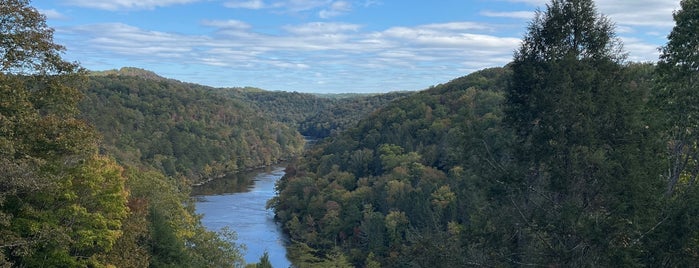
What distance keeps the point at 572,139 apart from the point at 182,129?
401ft

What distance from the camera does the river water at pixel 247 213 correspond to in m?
53.7

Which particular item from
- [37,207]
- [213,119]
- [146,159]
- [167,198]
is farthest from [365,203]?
[213,119]

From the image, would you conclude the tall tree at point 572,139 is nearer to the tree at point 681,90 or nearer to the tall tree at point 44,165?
the tree at point 681,90

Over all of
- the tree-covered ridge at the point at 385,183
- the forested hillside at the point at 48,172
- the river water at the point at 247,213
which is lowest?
the river water at the point at 247,213

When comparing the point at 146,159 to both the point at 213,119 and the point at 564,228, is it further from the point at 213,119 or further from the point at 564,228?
the point at 564,228

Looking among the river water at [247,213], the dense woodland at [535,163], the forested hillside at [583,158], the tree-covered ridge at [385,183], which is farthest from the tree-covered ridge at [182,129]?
the forested hillside at [583,158]

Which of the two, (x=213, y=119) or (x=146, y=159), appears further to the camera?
(x=213, y=119)

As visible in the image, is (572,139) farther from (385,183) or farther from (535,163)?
(385,183)

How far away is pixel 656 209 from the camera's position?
11.2 m

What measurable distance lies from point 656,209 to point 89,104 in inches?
4100

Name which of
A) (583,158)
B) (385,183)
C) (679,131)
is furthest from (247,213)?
(583,158)

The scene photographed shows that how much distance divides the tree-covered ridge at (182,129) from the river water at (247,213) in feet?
41.5

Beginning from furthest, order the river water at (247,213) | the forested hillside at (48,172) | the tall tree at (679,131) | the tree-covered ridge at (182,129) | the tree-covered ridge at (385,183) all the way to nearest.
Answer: the tree-covered ridge at (182,129) → the river water at (247,213) → the tree-covered ridge at (385,183) → the forested hillside at (48,172) → the tall tree at (679,131)

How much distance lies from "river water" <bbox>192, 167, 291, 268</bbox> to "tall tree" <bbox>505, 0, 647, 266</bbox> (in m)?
28.7
